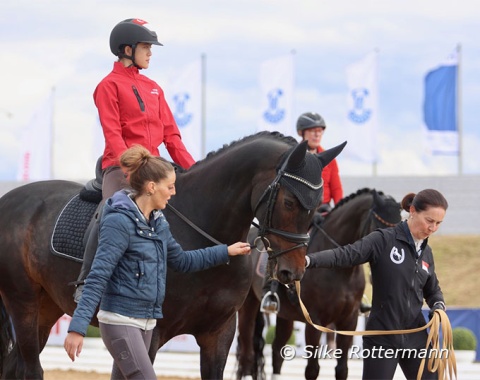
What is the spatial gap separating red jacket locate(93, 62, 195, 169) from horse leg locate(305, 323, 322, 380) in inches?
130

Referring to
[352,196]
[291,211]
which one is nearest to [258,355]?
[352,196]

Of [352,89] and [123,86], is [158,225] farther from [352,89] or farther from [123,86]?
[352,89]

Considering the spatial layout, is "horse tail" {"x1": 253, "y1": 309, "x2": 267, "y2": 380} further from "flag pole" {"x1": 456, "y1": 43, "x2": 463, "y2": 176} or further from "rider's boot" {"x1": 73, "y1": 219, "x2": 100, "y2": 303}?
"flag pole" {"x1": 456, "y1": 43, "x2": 463, "y2": 176}

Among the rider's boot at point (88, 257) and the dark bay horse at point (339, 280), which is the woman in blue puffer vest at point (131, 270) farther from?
the dark bay horse at point (339, 280)

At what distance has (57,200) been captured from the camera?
7293 millimetres

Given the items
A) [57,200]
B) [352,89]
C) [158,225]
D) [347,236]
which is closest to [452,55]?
[352,89]

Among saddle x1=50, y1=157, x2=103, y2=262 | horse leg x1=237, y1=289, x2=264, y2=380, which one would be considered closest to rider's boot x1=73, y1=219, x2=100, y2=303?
saddle x1=50, y1=157, x2=103, y2=262

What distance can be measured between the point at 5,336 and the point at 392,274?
379 cm

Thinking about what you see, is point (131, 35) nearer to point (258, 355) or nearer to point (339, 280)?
point (339, 280)

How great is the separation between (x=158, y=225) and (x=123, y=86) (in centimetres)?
187

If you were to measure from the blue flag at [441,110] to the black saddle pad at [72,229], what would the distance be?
21607mm

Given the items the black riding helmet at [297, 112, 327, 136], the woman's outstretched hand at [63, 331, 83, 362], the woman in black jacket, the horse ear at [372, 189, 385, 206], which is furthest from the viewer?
the black riding helmet at [297, 112, 327, 136]

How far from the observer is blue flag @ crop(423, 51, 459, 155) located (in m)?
27.5

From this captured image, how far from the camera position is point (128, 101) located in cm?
645
